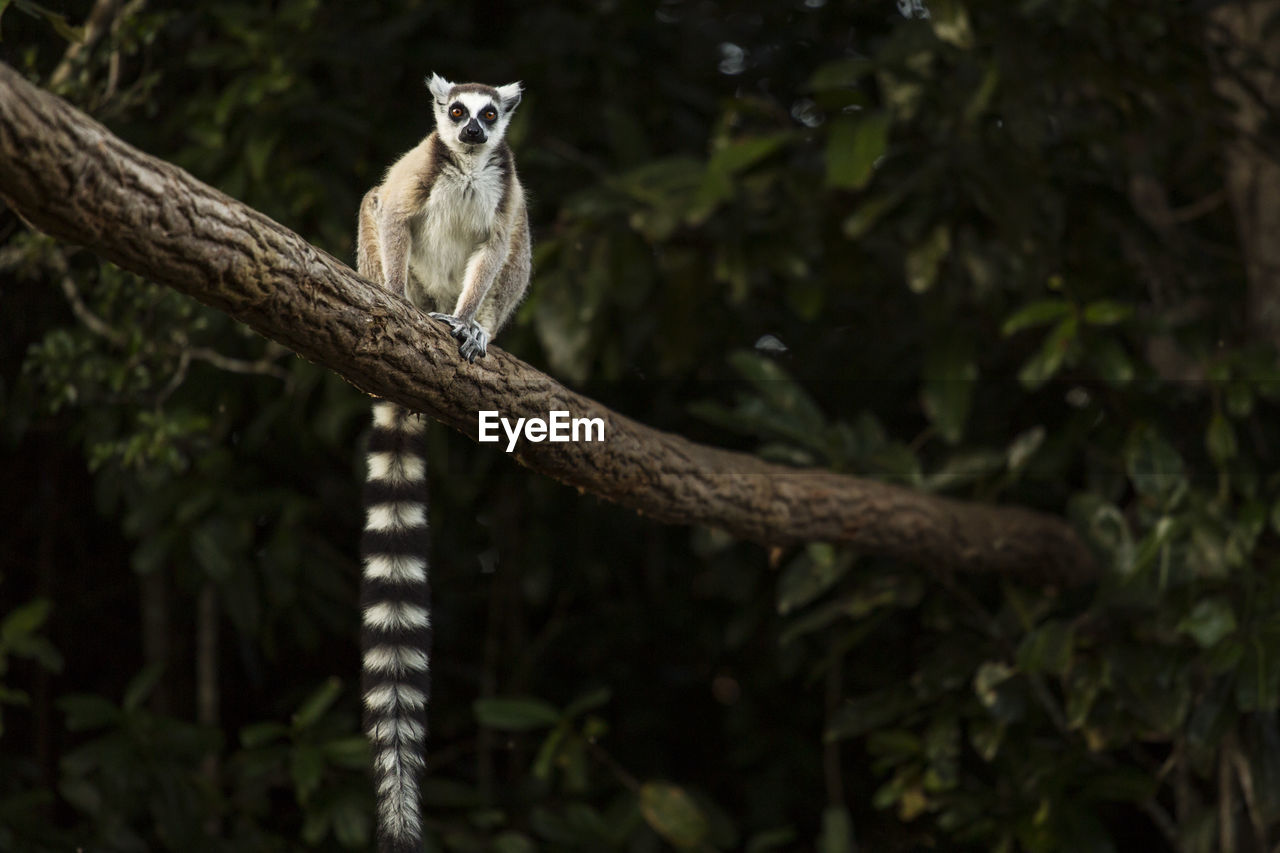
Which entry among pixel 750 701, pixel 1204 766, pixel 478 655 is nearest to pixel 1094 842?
pixel 1204 766

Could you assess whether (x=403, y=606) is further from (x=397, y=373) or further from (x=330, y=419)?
(x=330, y=419)

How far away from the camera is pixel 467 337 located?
2127 mm

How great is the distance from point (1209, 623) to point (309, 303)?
264 centimetres

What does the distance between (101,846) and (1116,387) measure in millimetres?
3626

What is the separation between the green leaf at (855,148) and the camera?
3199 mm

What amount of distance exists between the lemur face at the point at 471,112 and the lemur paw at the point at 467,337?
0.38m

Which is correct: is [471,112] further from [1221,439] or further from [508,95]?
[1221,439]

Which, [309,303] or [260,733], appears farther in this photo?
[260,733]

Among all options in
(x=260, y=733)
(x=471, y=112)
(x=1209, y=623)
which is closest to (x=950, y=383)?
(x=1209, y=623)

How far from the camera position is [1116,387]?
13.3 ft

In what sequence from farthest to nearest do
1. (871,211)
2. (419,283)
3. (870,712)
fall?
1. (870,712)
2. (871,211)
3. (419,283)

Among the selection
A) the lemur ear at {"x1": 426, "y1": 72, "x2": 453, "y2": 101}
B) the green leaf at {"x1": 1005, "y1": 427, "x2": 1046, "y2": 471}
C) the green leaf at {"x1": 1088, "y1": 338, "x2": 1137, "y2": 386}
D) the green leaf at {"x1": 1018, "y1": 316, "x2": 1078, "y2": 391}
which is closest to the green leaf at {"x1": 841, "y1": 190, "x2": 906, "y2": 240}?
the green leaf at {"x1": 1018, "y1": 316, "x2": 1078, "y2": 391}

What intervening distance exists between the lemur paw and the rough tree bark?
21 mm

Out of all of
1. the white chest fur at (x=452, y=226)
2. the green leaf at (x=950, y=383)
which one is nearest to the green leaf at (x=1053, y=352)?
the green leaf at (x=950, y=383)
